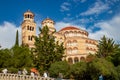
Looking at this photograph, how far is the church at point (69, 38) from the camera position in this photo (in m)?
97.1

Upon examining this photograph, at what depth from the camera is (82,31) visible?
10969 centimetres

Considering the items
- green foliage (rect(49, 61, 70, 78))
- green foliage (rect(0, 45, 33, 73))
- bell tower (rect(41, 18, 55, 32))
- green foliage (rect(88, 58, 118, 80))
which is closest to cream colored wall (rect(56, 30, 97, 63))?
bell tower (rect(41, 18, 55, 32))

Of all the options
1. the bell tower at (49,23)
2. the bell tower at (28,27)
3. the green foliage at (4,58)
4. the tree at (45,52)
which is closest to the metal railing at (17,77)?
the green foliage at (4,58)

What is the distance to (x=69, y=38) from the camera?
106250 millimetres

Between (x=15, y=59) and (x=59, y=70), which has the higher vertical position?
(x=15, y=59)

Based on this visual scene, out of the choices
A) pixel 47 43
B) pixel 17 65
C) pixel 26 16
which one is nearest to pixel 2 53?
pixel 17 65

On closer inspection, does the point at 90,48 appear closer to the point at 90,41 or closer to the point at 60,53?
the point at 90,41

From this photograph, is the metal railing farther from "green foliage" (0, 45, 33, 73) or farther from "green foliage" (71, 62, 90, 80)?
"green foliage" (0, 45, 33, 73)

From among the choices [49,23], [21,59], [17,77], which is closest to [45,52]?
[21,59]

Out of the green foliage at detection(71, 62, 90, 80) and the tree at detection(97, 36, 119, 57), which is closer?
the green foliage at detection(71, 62, 90, 80)

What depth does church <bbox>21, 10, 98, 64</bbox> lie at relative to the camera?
97.1 meters

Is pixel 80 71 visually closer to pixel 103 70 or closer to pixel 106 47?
pixel 103 70

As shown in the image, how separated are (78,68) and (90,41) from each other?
6717 centimetres

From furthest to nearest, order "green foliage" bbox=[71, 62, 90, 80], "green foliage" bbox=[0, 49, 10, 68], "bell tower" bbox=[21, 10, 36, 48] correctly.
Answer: "bell tower" bbox=[21, 10, 36, 48] → "green foliage" bbox=[0, 49, 10, 68] → "green foliage" bbox=[71, 62, 90, 80]
